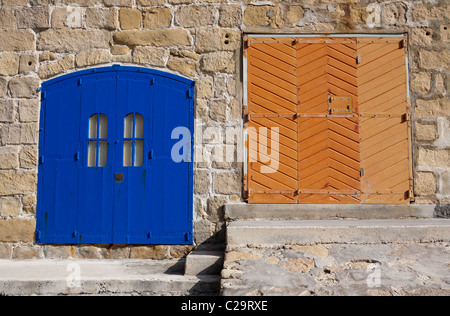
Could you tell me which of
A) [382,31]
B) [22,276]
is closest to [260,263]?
[22,276]

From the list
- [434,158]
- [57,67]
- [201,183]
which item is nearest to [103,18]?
[57,67]

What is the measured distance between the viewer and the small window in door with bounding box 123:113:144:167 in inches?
191

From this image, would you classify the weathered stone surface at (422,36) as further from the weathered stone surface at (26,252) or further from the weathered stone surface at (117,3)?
the weathered stone surface at (26,252)

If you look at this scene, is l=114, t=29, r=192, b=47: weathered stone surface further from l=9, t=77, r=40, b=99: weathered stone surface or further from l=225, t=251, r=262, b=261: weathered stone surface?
l=225, t=251, r=262, b=261: weathered stone surface

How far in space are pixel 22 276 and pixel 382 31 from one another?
4.60m

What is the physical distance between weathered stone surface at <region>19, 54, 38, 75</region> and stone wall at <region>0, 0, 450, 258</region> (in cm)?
1

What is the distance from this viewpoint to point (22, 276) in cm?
402

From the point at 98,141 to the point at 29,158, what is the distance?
821 mm

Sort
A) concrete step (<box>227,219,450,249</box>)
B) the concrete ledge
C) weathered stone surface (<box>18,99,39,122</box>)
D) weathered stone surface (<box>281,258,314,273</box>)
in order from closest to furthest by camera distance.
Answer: weathered stone surface (<box>281,258,314,273</box>), concrete step (<box>227,219,450,249</box>), the concrete ledge, weathered stone surface (<box>18,99,39,122</box>)

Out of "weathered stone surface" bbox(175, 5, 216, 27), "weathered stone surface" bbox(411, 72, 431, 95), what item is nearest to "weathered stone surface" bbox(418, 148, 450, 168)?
"weathered stone surface" bbox(411, 72, 431, 95)

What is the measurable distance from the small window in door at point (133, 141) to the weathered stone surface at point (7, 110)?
1.34m

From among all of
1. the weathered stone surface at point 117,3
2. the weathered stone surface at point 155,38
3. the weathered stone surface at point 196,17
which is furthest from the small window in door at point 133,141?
the weathered stone surface at point 117,3

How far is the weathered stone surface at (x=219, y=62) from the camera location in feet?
16.2

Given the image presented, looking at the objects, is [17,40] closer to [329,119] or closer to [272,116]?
[272,116]
